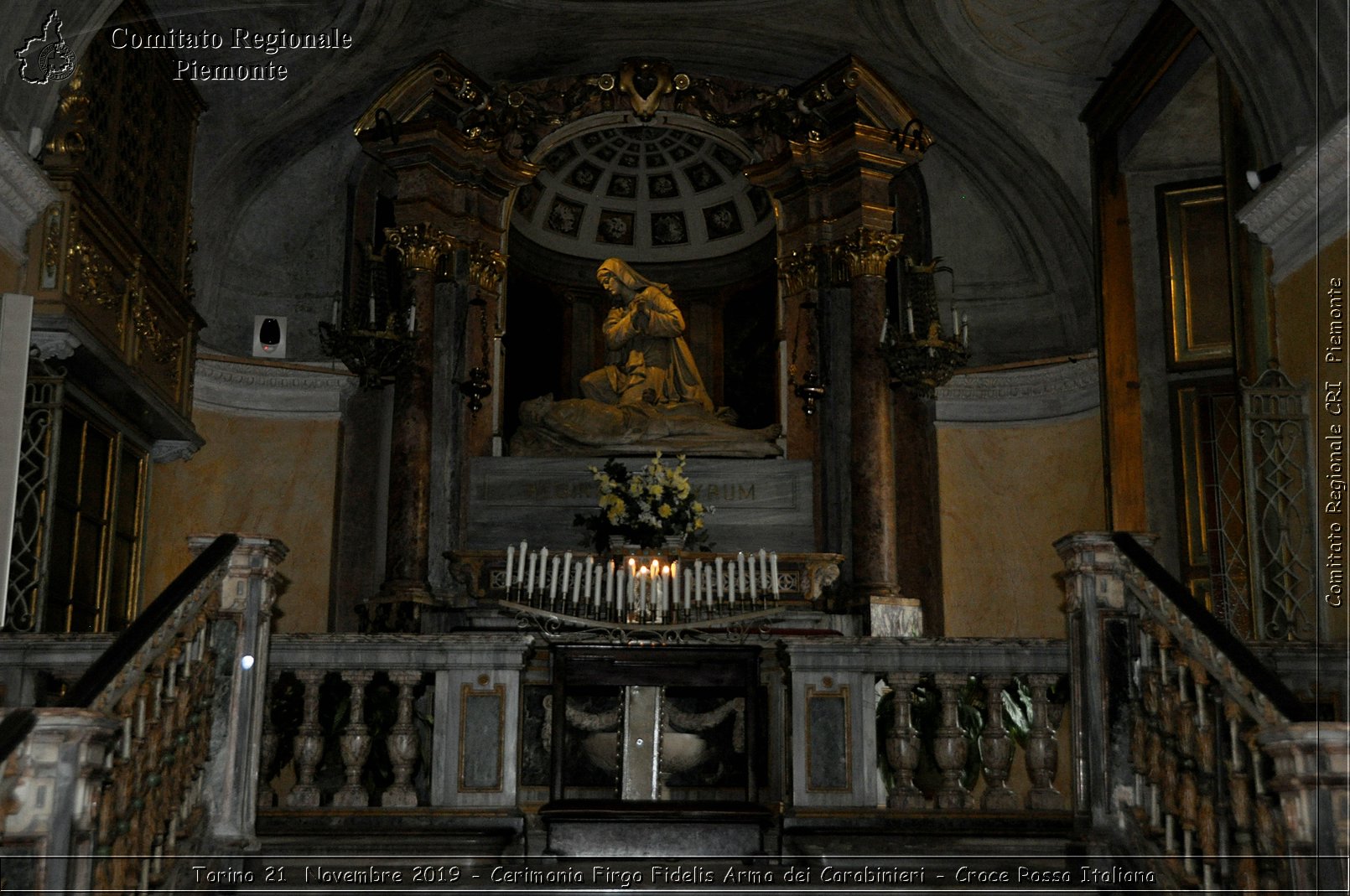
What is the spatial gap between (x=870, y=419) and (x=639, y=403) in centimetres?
193

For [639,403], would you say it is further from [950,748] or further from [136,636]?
[136,636]

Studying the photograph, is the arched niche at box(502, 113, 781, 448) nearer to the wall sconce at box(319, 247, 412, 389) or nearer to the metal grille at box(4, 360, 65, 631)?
the wall sconce at box(319, 247, 412, 389)

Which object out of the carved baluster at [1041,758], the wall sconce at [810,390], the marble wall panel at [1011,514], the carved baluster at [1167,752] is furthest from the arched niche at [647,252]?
the carved baluster at [1167,752]

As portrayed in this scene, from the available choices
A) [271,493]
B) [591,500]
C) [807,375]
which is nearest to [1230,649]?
[807,375]

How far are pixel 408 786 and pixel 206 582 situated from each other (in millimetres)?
1443

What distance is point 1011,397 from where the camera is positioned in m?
12.3

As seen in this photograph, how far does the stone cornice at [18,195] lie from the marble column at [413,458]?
3371 mm

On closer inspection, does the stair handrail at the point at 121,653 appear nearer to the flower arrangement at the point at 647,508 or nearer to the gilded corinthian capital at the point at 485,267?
the flower arrangement at the point at 647,508

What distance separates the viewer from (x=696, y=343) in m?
13.6

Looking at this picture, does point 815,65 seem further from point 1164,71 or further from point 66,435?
point 66,435

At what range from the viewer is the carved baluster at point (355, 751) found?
6.62m

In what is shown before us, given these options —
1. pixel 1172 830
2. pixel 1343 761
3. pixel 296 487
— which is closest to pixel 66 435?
pixel 296 487

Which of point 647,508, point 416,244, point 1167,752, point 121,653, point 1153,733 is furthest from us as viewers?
point 416,244

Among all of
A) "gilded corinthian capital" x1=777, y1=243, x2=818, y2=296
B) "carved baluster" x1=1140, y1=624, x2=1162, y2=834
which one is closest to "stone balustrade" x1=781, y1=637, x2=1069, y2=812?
"carved baluster" x1=1140, y1=624, x2=1162, y2=834
